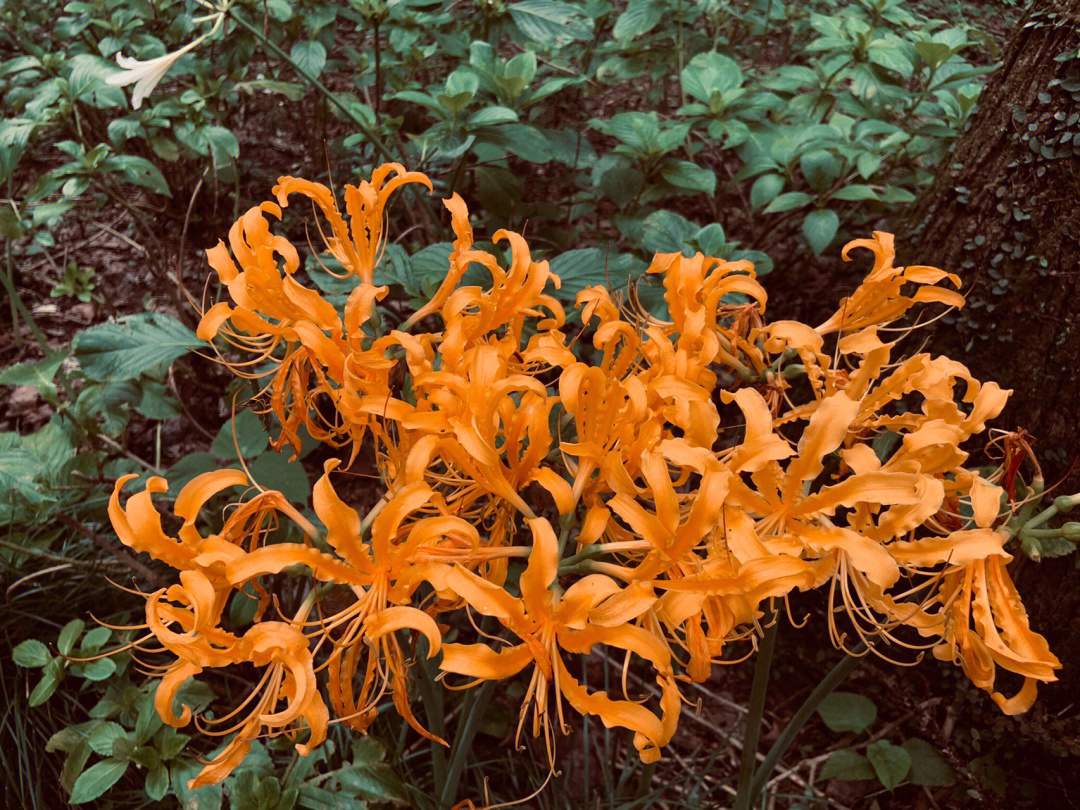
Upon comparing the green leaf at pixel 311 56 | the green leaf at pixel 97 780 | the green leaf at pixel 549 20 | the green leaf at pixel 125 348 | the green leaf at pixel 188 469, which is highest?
the green leaf at pixel 549 20

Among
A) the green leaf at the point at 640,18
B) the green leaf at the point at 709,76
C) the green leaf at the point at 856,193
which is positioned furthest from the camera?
the green leaf at the point at 640,18

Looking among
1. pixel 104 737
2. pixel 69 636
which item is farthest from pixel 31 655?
pixel 104 737

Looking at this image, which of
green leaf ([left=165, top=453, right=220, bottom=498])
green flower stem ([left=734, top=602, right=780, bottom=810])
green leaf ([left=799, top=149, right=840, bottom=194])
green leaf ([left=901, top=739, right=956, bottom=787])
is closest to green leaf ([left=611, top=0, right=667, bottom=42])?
green leaf ([left=799, top=149, right=840, bottom=194])

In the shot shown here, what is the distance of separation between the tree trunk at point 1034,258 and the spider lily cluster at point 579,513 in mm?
519

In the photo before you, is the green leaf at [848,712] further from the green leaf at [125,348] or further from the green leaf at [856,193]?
the green leaf at [125,348]

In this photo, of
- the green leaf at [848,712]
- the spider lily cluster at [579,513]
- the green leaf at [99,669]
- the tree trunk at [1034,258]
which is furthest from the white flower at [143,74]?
the green leaf at [848,712]

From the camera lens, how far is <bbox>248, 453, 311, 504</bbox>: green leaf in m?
1.30

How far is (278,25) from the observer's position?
2094 mm

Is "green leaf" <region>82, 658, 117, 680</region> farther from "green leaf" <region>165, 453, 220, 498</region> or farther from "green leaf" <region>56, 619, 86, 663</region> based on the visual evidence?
"green leaf" <region>165, 453, 220, 498</region>

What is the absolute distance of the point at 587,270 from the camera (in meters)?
1.35

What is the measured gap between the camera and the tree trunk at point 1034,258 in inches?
52.1

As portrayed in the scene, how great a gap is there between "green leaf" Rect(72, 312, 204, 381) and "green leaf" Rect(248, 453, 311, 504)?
22 centimetres

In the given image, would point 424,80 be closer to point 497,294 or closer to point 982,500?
point 497,294

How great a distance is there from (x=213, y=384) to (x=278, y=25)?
3.10ft
